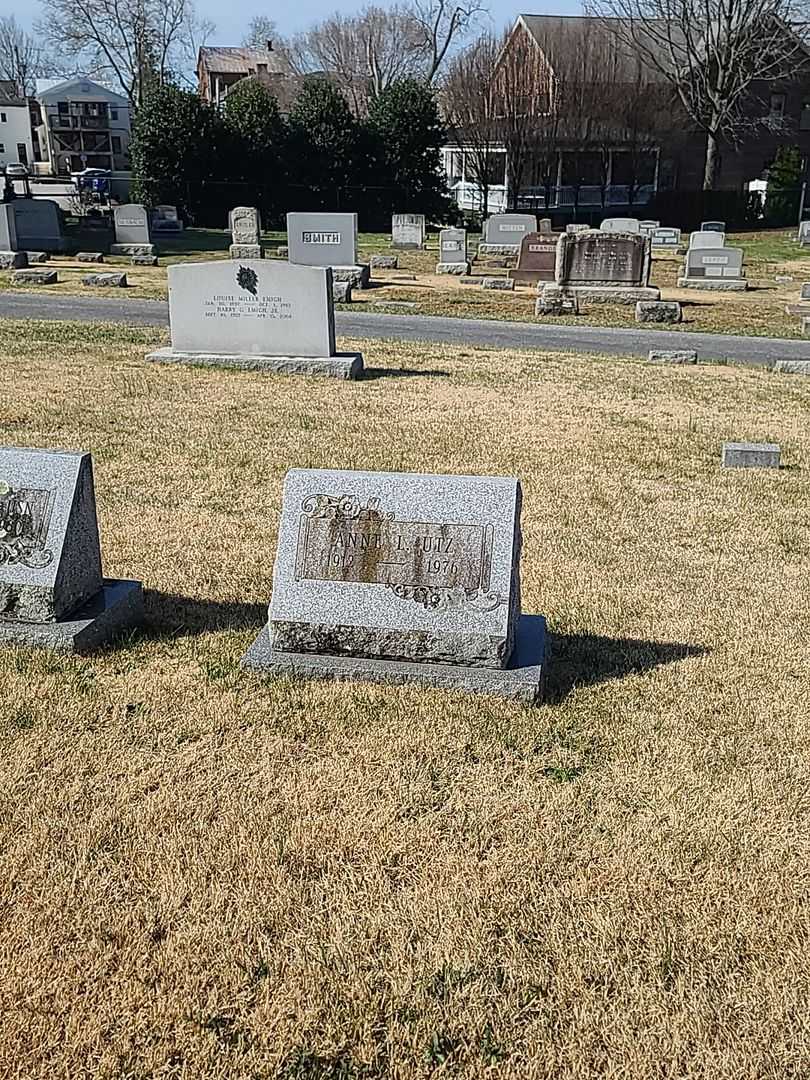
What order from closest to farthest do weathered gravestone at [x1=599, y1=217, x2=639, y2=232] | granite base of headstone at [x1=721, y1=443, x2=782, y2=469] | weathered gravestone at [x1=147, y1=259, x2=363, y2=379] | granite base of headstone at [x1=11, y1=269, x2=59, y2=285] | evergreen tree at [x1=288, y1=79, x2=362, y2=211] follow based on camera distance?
granite base of headstone at [x1=721, y1=443, x2=782, y2=469]
weathered gravestone at [x1=147, y1=259, x2=363, y2=379]
granite base of headstone at [x1=11, y1=269, x2=59, y2=285]
weathered gravestone at [x1=599, y1=217, x2=639, y2=232]
evergreen tree at [x1=288, y1=79, x2=362, y2=211]

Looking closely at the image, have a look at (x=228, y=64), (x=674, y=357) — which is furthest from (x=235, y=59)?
(x=674, y=357)

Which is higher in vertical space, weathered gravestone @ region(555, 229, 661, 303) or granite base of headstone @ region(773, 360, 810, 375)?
weathered gravestone @ region(555, 229, 661, 303)

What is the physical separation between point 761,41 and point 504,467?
137 ft

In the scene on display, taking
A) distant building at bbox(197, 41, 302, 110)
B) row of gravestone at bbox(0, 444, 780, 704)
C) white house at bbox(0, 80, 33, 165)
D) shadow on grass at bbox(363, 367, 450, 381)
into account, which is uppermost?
distant building at bbox(197, 41, 302, 110)

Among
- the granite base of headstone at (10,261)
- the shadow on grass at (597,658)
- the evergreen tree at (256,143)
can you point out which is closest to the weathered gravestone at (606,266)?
the granite base of headstone at (10,261)

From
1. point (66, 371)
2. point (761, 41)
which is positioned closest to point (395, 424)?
point (66, 371)

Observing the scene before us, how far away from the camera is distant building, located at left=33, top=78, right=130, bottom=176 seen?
2694 inches

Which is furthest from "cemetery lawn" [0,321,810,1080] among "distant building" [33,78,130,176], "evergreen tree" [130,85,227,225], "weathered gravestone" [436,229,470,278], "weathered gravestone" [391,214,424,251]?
"distant building" [33,78,130,176]

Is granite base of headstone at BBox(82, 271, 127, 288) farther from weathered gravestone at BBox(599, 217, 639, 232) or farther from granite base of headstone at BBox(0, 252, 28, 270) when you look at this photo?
weathered gravestone at BBox(599, 217, 639, 232)

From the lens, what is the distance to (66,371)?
445 inches

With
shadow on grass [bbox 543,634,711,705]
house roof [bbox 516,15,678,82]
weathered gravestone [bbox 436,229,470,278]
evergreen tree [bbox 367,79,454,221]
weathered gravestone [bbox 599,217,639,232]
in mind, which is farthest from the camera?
house roof [bbox 516,15,678,82]

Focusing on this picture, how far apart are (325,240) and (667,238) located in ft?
46.9

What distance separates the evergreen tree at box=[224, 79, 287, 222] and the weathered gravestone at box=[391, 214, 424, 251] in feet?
23.5

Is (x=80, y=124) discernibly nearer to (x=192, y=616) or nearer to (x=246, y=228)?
(x=246, y=228)
